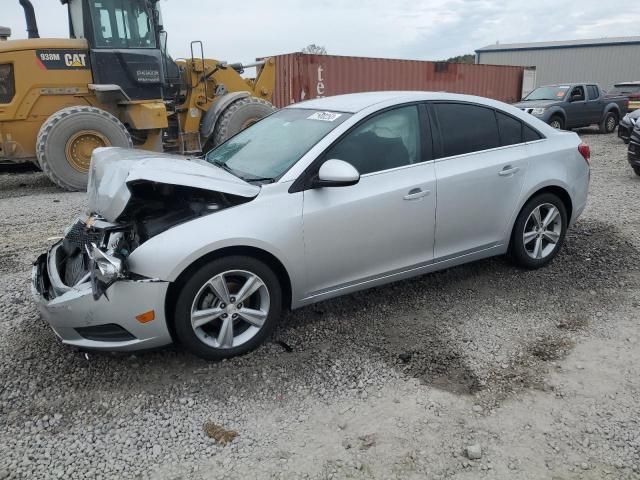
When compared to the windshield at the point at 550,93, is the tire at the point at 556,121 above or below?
below

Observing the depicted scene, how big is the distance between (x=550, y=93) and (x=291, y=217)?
1467 centimetres

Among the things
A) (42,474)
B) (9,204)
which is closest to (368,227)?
(42,474)

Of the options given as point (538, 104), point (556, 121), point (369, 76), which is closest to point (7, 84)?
point (369, 76)

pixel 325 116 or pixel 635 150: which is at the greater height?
pixel 325 116

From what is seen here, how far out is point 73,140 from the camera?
8.27 metres

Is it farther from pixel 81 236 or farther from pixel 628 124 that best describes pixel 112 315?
pixel 628 124

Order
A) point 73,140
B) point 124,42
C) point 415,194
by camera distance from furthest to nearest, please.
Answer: point 124,42
point 73,140
point 415,194

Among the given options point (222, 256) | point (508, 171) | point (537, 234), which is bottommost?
point (537, 234)

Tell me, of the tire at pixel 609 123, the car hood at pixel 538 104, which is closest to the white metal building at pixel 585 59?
the tire at pixel 609 123

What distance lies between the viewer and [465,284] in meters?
4.51

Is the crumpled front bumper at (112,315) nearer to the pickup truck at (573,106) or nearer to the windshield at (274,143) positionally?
the windshield at (274,143)

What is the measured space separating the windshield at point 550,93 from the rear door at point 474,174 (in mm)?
12436

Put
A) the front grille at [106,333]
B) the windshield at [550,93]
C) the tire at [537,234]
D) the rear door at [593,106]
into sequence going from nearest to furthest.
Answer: the front grille at [106,333] → the tire at [537,234] → the windshield at [550,93] → the rear door at [593,106]

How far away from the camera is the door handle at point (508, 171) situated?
4191 mm
